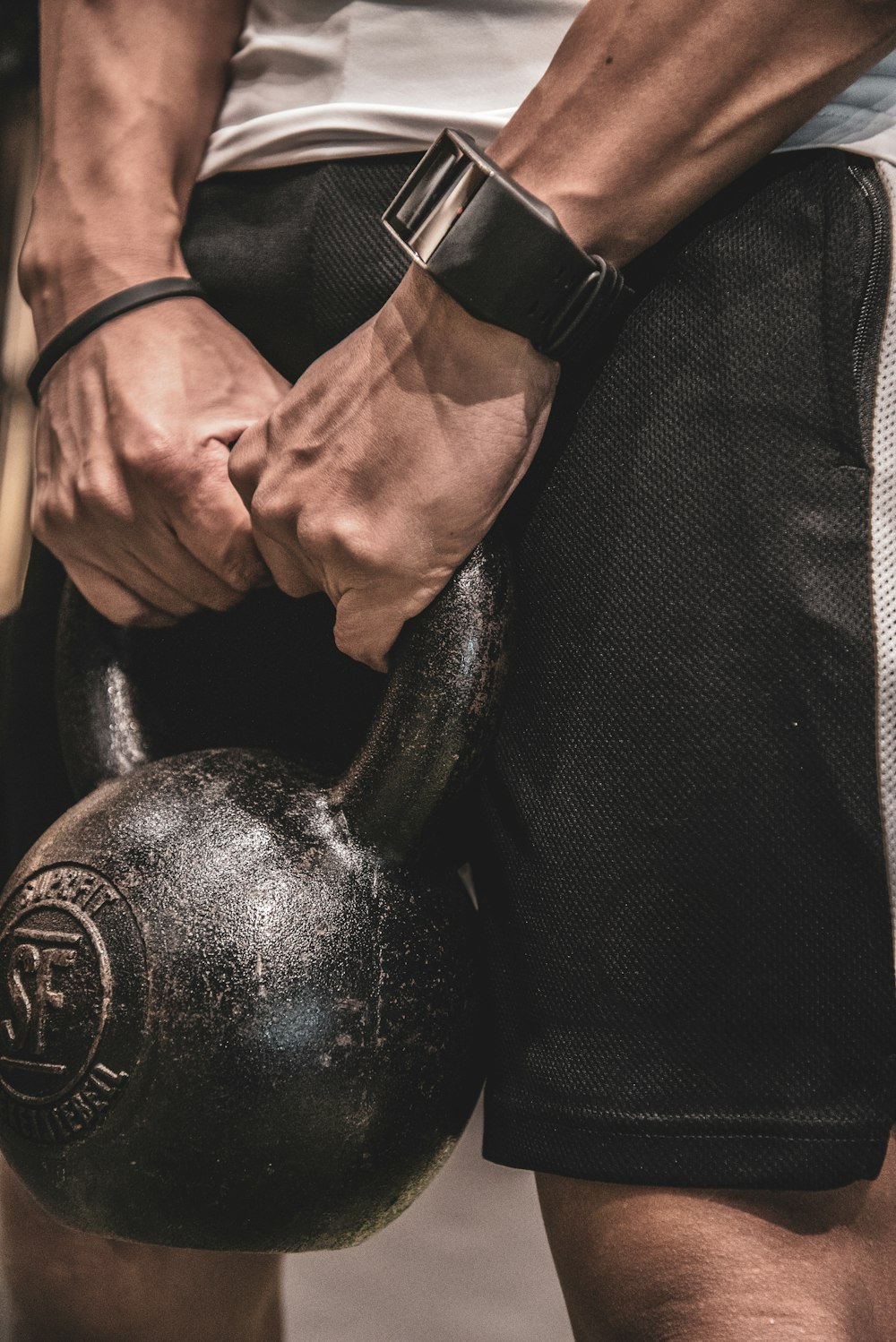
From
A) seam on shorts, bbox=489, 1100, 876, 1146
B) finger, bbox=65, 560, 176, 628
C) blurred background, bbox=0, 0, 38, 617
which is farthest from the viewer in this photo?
blurred background, bbox=0, 0, 38, 617

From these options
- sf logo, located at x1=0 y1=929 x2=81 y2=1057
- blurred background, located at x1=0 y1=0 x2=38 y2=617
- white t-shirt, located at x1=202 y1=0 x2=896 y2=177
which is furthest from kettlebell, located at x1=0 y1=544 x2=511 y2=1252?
blurred background, located at x1=0 y1=0 x2=38 y2=617

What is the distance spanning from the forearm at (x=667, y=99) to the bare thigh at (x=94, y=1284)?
752mm

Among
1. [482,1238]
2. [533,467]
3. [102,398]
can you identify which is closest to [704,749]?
[533,467]

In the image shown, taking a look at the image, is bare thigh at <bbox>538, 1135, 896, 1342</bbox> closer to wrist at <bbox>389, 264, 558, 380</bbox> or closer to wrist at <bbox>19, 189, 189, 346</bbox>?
wrist at <bbox>389, 264, 558, 380</bbox>

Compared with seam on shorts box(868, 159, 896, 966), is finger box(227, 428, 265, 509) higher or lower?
lower

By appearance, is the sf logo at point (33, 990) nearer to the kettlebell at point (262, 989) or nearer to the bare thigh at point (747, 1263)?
the kettlebell at point (262, 989)

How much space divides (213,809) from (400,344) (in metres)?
0.27

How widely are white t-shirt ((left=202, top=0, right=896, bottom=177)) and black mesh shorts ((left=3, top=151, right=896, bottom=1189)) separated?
0.17 feet

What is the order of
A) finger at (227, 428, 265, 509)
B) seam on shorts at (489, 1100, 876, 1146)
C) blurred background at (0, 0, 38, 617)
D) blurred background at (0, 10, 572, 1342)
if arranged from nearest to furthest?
seam on shorts at (489, 1100, 876, 1146) < finger at (227, 428, 265, 509) < blurred background at (0, 10, 572, 1342) < blurred background at (0, 0, 38, 617)

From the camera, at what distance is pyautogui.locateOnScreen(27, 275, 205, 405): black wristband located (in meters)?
0.71

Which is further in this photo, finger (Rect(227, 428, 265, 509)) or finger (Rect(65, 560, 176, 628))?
finger (Rect(65, 560, 176, 628))

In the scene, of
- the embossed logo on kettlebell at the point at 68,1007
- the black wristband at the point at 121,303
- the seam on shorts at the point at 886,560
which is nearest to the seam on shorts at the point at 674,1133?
the seam on shorts at the point at 886,560

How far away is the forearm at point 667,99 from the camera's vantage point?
0.50m

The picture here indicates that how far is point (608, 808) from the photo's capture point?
0.54 meters
